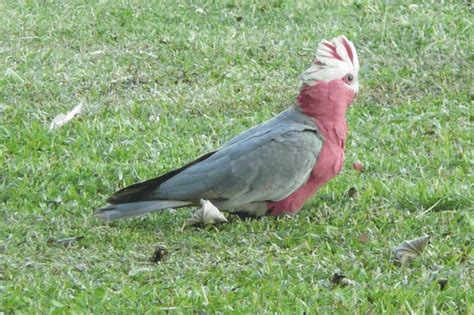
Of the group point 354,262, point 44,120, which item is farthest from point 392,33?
point 354,262

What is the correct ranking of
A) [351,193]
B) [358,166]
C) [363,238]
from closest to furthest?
[363,238], [351,193], [358,166]

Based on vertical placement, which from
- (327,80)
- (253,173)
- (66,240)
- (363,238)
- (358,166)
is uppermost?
(327,80)

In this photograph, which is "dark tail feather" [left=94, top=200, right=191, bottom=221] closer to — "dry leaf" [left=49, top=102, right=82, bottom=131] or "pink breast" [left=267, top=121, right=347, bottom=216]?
"pink breast" [left=267, top=121, right=347, bottom=216]

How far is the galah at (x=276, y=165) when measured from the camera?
18.6 feet

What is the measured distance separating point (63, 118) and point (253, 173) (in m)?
2.30

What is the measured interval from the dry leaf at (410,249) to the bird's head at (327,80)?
98cm

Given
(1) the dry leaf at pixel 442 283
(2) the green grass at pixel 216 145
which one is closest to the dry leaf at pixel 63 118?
(2) the green grass at pixel 216 145

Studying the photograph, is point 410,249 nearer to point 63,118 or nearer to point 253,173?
point 253,173

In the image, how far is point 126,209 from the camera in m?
5.64

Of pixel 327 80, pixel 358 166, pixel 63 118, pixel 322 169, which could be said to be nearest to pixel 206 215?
pixel 322 169

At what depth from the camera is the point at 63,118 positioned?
7.63m

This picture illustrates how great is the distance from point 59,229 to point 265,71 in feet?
10.2

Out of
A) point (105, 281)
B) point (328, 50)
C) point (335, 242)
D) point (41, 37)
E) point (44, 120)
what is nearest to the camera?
point (105, 281)

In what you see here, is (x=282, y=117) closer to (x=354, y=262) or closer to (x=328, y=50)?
(x=328, y=50)
